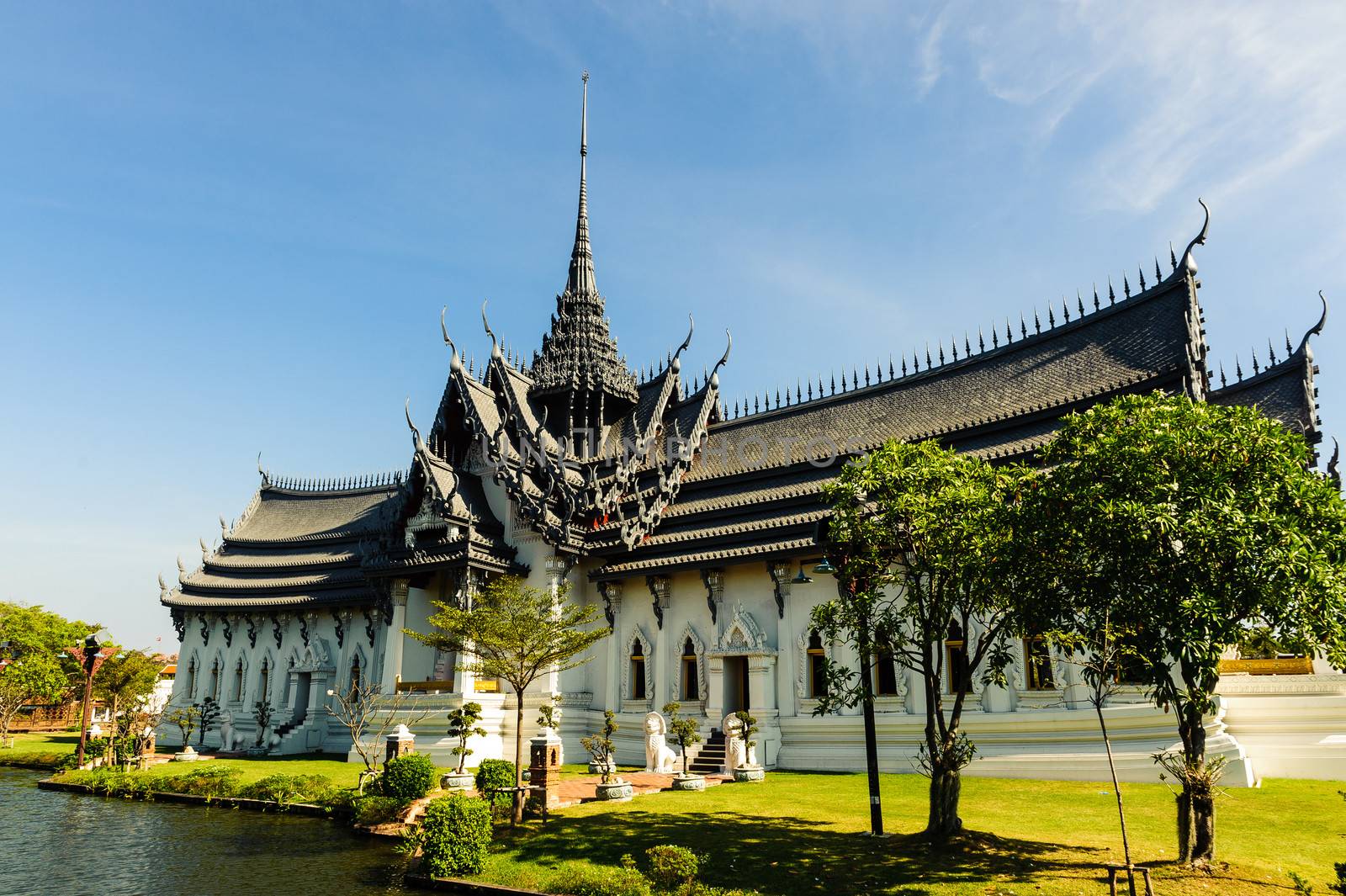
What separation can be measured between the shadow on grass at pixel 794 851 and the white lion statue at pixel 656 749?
20.2 feet

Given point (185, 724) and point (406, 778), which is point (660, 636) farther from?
point (185, 724)

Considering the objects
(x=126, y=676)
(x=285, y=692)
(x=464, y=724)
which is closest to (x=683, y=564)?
(x=464, y=724)

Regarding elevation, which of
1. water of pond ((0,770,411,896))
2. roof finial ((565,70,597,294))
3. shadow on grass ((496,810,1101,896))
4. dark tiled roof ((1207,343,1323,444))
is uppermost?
roof finial ((565,70,597,294))

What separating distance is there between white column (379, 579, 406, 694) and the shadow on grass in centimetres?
1346

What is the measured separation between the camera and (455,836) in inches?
505

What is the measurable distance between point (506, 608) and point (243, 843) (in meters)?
6.21

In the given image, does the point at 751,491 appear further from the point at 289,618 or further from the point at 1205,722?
the point at 289,618

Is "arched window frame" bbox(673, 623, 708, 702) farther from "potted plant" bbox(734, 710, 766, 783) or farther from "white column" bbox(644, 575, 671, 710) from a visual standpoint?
"potted plant" bbox(734, 710, 766, 783)

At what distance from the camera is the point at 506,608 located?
1803 centimetres

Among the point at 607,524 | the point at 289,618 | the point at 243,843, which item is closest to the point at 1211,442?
the point at 243,843

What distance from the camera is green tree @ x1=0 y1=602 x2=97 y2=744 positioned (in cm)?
3888

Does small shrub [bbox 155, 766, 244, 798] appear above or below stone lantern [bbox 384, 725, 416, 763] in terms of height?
below

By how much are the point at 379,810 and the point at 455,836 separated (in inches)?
199

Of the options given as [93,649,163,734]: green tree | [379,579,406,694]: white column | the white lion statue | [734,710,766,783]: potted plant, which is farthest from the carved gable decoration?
[93,649,163,734]: green tree
